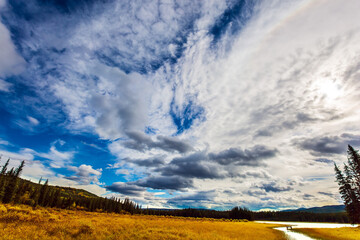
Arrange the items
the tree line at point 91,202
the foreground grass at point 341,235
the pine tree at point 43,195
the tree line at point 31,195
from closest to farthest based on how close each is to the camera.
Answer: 1. the foreground grass at point 341,235
2. the tree line at point 91,202
3. the tree line at point 31,195
4. the pine tree at point 43,195

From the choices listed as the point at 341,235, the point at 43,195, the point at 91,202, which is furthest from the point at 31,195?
the point at 341,235

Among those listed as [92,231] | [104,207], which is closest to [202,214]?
[104,207]

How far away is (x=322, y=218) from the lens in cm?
16712

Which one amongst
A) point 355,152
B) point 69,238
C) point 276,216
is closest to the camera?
point 69,238

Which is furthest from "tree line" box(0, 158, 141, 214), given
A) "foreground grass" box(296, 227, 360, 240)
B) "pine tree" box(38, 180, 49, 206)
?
"foreground grass" box(296, 227, 360, 240)

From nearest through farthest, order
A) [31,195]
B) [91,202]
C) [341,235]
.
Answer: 1. [341,235]
2. [31,195]
3. [91,202]

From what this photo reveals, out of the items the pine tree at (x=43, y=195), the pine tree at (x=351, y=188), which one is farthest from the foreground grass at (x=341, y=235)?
the pine tree at (x=43, y=195)

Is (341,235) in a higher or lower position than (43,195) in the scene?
lower

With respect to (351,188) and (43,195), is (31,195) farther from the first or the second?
(351,188)

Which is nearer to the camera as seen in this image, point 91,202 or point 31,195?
point 31,195

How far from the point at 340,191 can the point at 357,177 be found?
8181 mm

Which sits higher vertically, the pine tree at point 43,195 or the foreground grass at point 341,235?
the pine tree at point 43,195

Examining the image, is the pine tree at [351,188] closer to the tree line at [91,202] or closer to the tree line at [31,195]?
the tree line at [91,202]

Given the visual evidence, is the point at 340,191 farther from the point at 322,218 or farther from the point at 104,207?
the point at 322,218
